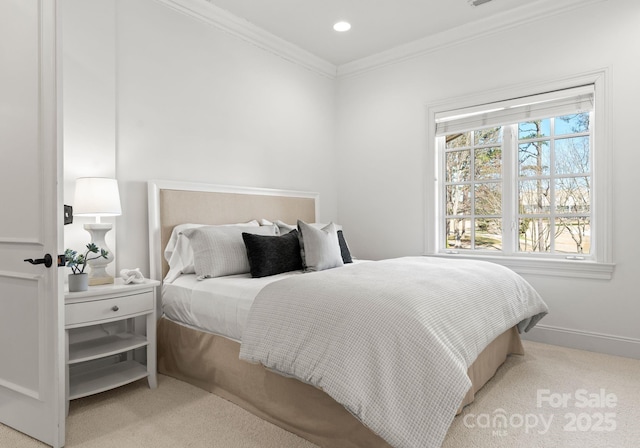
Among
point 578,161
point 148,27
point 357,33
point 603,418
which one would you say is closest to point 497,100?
point 578,161

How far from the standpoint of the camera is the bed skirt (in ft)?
5.96

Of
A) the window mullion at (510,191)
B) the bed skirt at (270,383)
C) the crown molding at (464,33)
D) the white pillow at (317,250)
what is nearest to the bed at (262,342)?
the bed skirt at (270,383)

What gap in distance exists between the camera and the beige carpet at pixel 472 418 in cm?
190

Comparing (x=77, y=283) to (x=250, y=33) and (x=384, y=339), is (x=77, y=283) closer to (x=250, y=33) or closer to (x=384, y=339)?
(x=384, y=339)

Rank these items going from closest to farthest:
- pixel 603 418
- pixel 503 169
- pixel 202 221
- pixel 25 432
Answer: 1. pixel 25 432
2. pixel 603 418
3. pixel 202 221
4. pixel 503 169

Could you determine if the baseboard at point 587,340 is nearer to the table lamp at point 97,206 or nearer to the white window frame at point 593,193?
the white window frame at point 593,193

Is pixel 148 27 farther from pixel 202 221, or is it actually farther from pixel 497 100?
pixel 497 100

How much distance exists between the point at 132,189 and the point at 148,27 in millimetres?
1236

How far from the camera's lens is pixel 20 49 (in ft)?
6.48

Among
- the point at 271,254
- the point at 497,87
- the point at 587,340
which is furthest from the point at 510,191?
the point at 271,254

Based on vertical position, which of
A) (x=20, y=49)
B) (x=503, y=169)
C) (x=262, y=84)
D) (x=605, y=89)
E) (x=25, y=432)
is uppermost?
(x=262, y=84)

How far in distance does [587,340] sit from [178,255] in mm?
3241

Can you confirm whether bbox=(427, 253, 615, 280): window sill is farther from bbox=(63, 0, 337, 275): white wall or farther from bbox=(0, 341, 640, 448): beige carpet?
bbox=(63, 0, 337, 275): white wall

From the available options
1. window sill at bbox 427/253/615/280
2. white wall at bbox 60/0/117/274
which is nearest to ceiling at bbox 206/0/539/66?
white wall at bbox 60/0/117/274
